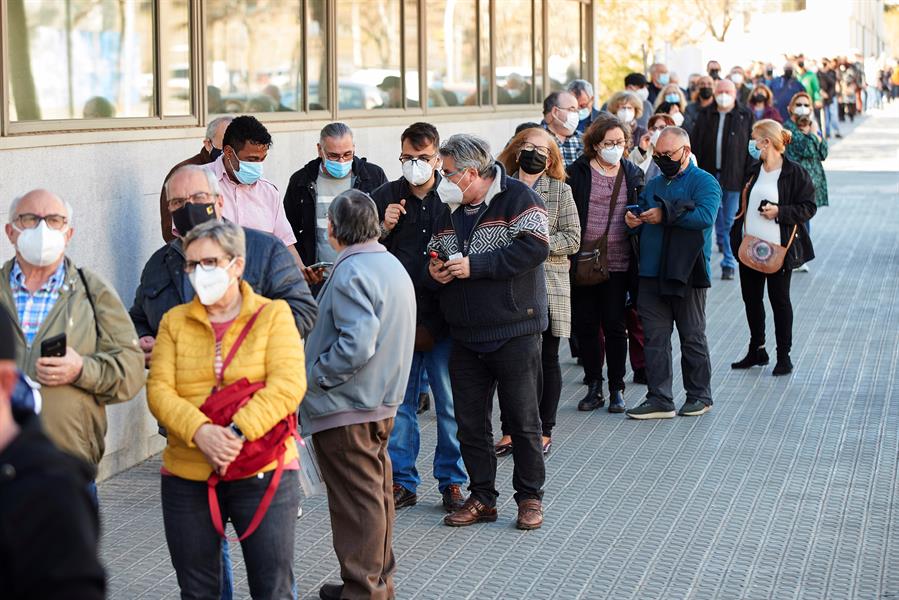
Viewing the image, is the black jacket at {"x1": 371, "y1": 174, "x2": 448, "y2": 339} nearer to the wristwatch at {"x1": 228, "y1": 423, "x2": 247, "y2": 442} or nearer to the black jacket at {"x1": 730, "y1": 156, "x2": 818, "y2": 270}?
the wristwatch at {"x1": 228, "y1": 423, "x2": 247, "y2": 442}

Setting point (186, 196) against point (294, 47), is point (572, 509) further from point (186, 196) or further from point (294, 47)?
point (294, 47)

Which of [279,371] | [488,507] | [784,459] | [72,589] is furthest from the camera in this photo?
[784,459]

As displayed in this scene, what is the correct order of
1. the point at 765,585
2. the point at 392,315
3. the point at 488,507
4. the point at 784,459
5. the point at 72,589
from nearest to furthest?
the point at 72,589 < the point at 392,315 < the point at 765,585 < the point at 488,507 < the point at 784,459

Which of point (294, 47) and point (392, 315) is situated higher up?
point (294, 47)

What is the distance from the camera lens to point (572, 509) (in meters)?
7.31

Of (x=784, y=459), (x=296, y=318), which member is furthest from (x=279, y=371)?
(x=784, y=459)

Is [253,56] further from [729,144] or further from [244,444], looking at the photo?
[729,144]

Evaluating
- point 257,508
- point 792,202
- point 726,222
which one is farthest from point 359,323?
point 726,222

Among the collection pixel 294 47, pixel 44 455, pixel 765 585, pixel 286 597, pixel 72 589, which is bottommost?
pixel 765 585

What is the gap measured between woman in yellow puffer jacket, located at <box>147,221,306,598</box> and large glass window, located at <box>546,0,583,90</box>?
13.0 m

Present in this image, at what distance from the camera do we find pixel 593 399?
964 cm

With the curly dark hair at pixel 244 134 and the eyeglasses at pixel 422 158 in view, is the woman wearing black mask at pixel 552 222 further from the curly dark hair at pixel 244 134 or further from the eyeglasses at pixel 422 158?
the curly dark hair at pixel 244 134

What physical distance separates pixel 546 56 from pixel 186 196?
12.1 meters

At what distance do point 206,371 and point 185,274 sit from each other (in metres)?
0.86
